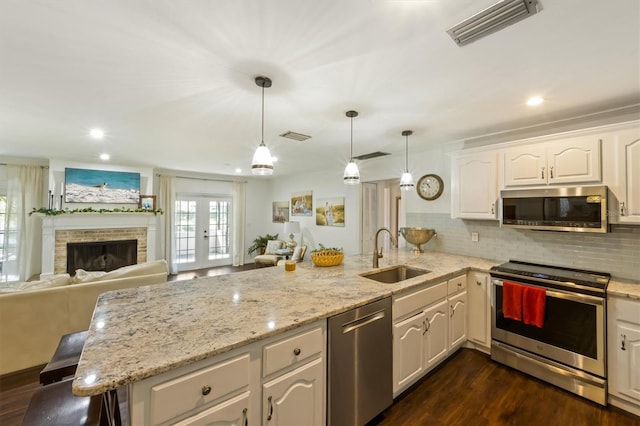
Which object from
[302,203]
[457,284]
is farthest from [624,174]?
[302,203]

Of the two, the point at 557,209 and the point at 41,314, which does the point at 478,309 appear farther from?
the point at 41,314

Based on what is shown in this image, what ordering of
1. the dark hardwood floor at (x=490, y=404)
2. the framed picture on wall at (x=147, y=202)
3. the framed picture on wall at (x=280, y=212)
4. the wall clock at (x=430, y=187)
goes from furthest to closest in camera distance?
the framed picture on wall at (x=280, y=212), the framed picture on wall at (x=147, y=202), the wall clock at (x=430, y=187), the dark hardwood floor at (x=490, y=404)

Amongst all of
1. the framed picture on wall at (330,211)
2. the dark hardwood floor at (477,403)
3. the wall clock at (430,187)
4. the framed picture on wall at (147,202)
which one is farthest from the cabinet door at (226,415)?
the framed picture on wall at (147,202)

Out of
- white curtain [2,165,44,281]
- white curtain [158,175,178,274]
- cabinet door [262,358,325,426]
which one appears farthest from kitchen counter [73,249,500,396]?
white curtain [2,165,44,281]

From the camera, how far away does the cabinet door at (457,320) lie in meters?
2.59

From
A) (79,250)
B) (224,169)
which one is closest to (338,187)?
(224,169)

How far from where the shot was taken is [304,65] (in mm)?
1759

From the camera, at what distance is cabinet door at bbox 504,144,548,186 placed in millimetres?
2596

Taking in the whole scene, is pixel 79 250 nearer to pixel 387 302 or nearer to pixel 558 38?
pixel 387 302

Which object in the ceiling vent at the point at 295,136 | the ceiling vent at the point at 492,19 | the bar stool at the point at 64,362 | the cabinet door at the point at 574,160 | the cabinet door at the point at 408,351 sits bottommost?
the cabinet door at the point at 408,351

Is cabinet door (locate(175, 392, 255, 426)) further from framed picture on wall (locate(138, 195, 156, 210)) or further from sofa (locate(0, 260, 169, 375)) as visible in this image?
framed picture on wall (locate(138, 195, 156, 210))

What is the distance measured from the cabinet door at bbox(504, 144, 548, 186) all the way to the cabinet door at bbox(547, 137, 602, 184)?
0.05 metres

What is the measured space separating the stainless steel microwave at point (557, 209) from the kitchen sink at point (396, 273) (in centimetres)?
110

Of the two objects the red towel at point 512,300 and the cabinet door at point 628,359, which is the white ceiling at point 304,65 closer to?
the red towel at point 512,300
